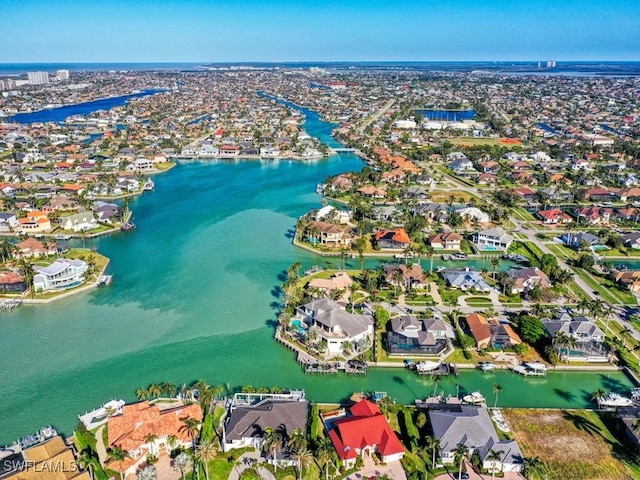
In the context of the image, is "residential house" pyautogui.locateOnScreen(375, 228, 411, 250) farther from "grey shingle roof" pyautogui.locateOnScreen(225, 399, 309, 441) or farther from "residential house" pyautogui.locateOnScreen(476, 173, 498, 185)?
"residential house" pyautogui.locateOnScreen(476, 173, 498, 185)

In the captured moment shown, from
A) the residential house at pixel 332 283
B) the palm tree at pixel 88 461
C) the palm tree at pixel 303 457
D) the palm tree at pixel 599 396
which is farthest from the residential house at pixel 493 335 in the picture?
the palm tree at pixel 88 461

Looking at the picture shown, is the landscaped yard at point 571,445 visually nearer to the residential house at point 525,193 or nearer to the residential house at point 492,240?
the residential house at point 492,240

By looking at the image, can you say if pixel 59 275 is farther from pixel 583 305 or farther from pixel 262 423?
A: pixel 583 305

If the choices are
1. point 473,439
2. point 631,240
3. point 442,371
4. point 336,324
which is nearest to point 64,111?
point 336,324

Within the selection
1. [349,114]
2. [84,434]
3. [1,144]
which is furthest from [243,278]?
[349,114]

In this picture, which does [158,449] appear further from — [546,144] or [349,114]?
[349,114]

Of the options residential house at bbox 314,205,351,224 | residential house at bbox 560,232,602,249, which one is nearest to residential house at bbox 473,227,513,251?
residential house at bbox 560,232,602,249
